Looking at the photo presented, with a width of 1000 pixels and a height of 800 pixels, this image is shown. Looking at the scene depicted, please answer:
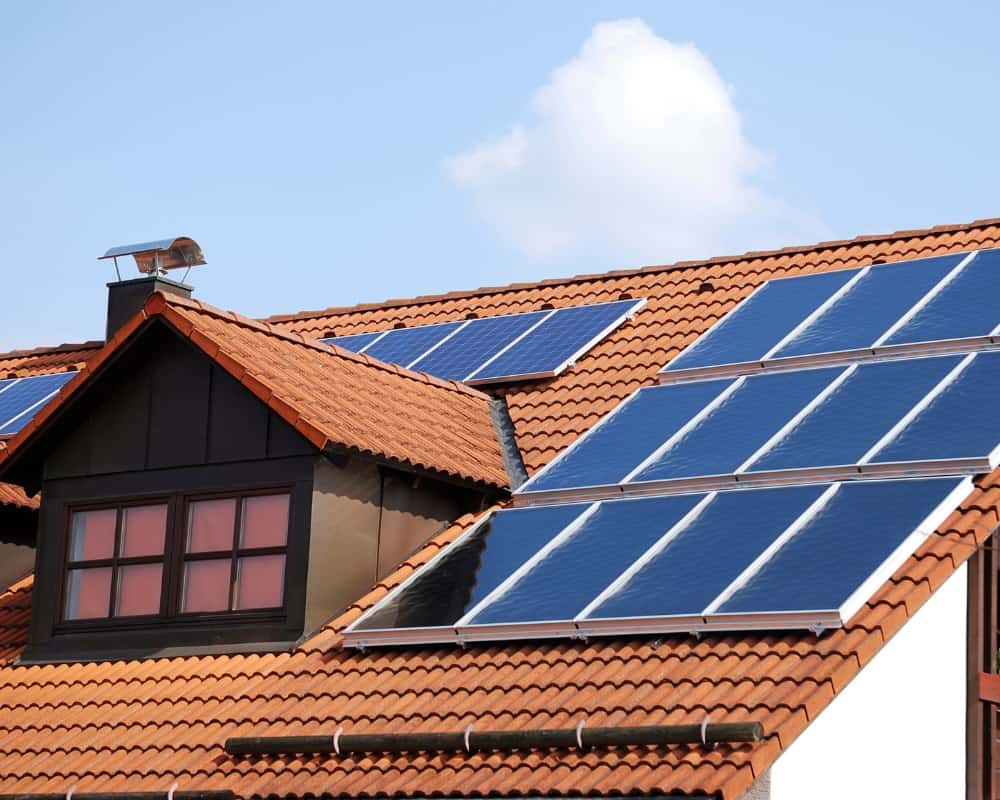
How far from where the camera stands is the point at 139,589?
55.6 ft

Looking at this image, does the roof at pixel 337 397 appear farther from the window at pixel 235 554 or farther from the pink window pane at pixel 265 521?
the window at pixel 235 554

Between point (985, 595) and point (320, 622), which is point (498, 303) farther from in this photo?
point (985, 595)

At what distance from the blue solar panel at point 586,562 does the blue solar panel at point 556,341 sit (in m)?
4.42

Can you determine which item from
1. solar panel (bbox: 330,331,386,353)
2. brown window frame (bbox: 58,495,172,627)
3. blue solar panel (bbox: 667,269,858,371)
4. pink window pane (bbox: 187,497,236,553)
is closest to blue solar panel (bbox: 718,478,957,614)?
blue solar panel (bbox: 667,269,858,371)

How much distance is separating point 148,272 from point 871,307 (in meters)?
10.0

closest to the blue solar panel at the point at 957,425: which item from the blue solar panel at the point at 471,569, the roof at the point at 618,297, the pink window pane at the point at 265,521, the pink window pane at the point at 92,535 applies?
the blue solar panel at the point at 471,569

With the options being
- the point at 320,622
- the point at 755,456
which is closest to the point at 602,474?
the point at 755,456

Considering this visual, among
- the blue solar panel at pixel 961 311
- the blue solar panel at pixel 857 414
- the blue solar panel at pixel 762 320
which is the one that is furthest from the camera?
the blue solar panel at pixel 762 320

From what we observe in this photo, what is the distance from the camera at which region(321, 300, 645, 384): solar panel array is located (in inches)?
790

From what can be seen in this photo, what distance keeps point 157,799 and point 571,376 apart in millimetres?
7593

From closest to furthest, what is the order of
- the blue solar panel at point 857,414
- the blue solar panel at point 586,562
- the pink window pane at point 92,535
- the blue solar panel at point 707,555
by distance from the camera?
the blue solar panel at point 707,555 < the blue solar panel at point 586,562 < the blue solar panel at point 857,414 < the pink window pane at point 92,535

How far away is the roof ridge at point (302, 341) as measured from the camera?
57.9 feet

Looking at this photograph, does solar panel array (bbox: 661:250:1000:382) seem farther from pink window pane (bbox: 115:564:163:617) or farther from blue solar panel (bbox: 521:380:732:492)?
pink window pane (bbox: 115:564:163:617)

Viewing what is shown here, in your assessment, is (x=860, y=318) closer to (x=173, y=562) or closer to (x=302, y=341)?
(x=302, y=341)
